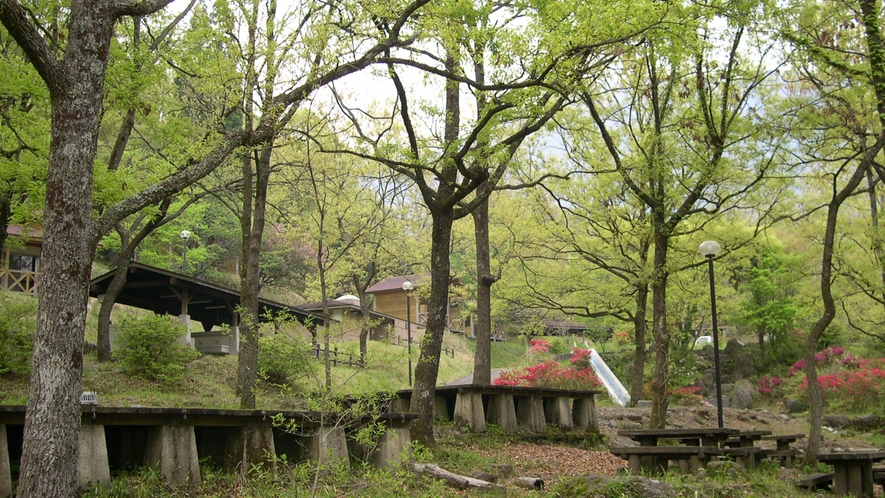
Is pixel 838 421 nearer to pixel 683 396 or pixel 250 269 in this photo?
pixel 683 396

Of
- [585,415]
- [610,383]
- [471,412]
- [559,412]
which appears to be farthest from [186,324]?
[610,383]

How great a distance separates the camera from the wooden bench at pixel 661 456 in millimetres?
9961

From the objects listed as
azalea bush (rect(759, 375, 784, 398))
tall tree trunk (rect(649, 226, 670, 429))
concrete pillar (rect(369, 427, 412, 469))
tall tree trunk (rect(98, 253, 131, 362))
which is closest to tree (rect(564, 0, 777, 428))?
tall tree trunk (rect(649, 226, 670, 429))

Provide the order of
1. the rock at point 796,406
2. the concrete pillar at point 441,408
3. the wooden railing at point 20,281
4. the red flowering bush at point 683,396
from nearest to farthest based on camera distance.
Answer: the concrete pillar at point 441,408 → the red flowering bush at point 683,396 → the rock at point 796,406 → the wooden railing at point 20,281

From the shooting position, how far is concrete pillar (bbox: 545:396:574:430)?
15.2 meters

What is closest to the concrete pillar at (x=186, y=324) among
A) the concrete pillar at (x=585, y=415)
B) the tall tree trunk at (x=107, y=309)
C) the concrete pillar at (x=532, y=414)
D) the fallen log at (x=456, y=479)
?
the tall tree trunk at (x=107, y=309)

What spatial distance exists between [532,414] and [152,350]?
9.65 m

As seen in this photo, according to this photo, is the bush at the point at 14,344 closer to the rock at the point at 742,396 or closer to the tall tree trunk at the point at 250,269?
the tall tree trunk at the point at 250,269

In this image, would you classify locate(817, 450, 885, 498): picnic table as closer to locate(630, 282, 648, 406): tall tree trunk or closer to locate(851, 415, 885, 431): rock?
locate(630, 282, 648, 406): tall tree trunk

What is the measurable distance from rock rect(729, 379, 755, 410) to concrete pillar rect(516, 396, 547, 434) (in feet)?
52.6

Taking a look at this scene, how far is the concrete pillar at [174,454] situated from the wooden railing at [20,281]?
2159cm

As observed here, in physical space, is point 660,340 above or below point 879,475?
above

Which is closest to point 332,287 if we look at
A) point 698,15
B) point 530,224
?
point 530,224

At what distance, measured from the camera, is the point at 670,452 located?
394 inches
